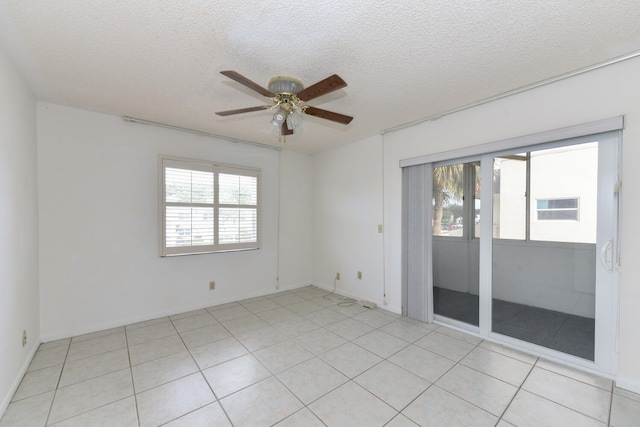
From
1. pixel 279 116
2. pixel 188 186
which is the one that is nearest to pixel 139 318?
pixel 188 186

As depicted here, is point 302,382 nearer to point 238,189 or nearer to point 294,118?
point 294,118

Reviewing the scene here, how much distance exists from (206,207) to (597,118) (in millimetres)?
4273

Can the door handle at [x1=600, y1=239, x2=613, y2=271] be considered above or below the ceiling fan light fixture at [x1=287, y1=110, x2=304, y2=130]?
below

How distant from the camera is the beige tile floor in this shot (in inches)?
69.6

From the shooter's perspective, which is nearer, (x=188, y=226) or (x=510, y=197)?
(x=510, y=197)

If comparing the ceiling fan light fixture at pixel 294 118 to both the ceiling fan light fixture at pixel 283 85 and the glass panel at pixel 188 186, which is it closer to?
→ the ceiling fan light fixture at pixel 283 85

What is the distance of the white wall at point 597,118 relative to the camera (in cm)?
200

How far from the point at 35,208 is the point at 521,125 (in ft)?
16.2

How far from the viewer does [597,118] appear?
7.02 feet

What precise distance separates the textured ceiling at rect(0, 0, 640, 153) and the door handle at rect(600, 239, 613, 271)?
146 cm

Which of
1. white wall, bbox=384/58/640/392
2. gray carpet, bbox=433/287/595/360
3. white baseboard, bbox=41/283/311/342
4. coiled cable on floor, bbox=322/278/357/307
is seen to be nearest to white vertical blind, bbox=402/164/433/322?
gray carpet, bbox=433/287/595/360

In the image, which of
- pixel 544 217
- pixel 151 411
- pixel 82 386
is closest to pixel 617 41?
pixel 544 217

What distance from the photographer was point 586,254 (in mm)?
2307

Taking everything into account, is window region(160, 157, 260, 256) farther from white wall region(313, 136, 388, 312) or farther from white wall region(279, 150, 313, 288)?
white wall region(313, 136, 388, 312)
